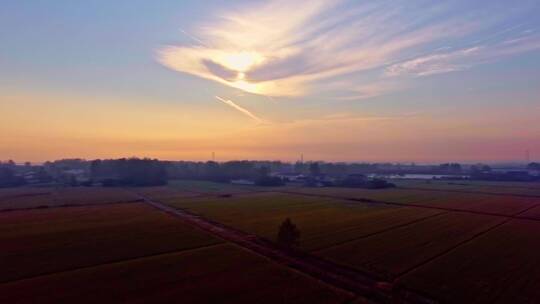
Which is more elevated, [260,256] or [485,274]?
[485,274]

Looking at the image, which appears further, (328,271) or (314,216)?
(314,216)

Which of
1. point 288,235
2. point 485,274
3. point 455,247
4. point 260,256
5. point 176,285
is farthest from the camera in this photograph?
point 455,247

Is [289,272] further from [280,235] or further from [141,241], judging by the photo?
[141,241]

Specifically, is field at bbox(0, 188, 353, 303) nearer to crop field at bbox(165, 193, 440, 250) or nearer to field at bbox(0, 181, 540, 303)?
field at bbox(0, 181, 540, 303)

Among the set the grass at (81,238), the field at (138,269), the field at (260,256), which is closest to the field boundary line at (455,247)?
the field at (260,256)

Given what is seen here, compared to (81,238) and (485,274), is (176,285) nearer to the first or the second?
(81,238)

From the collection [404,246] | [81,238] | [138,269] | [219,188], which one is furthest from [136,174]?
[404,246]

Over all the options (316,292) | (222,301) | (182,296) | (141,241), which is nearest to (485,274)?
(316,292)

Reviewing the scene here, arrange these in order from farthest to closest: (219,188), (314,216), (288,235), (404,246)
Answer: (219,188), (314,216), (404,246), (288,235)
